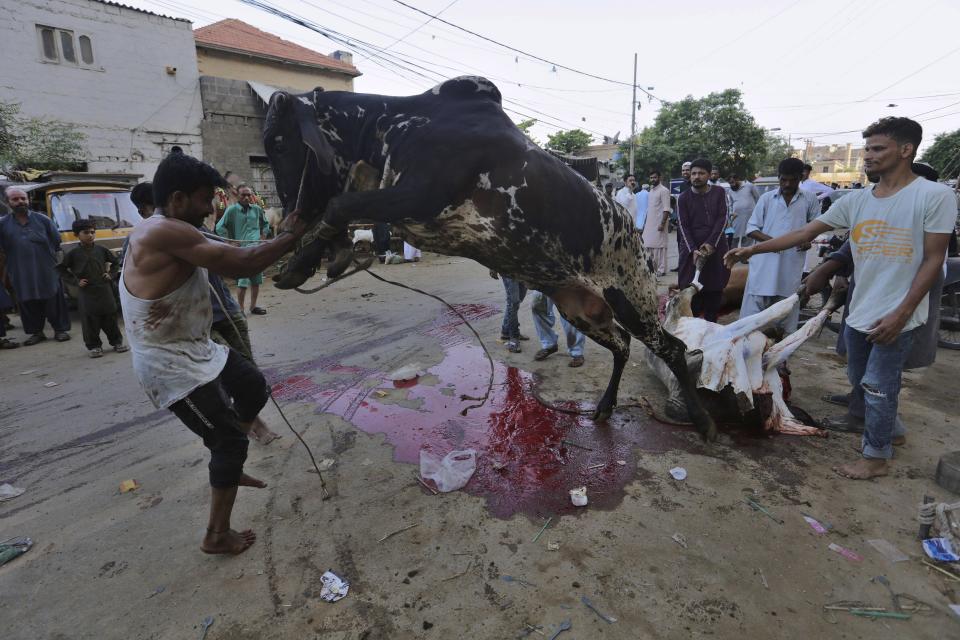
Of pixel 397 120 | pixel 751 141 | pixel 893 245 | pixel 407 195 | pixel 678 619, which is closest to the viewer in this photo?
pixel 678 619

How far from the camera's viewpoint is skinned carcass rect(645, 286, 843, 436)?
11.0ft

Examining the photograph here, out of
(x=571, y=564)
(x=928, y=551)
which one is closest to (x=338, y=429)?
(x=571, y=564)

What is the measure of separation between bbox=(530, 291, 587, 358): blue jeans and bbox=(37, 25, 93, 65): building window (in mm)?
17754

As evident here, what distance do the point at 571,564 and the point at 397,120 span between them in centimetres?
225

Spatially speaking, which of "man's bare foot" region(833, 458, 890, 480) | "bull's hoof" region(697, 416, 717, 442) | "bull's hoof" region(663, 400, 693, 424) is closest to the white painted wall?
"bull's hoof" region(663, 400, 693, 424)

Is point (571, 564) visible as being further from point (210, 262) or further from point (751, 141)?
point (751, 141)

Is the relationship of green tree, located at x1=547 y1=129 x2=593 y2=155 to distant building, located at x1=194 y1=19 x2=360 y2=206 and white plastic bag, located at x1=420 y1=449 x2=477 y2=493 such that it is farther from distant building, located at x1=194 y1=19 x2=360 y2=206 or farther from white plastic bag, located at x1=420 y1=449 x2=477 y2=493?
white plastic bag, located at x1=420 y1=449 x2=477 y2=493

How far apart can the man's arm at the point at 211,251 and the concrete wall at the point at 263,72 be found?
19084 mm

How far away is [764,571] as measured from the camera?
7.01 ft

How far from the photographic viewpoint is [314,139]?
2.15 metres

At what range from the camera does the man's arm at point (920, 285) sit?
8.21ft

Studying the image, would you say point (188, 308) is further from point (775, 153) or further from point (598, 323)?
point (775, 153)

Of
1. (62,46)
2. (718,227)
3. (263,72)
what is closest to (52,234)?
(718,227)

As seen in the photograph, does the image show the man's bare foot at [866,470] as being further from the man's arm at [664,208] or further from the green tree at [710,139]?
the green tree at [710,139]
